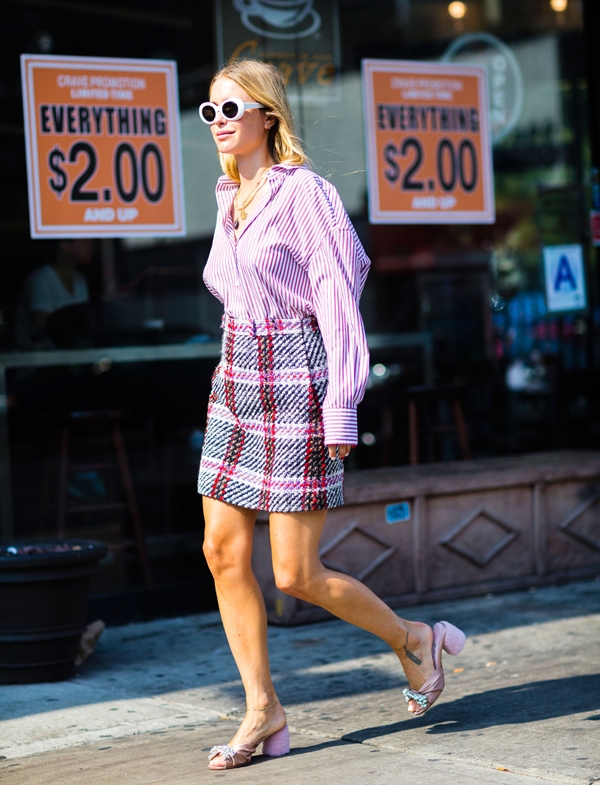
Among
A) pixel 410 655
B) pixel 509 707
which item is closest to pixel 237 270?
pixel 410 655

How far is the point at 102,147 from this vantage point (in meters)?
5.96

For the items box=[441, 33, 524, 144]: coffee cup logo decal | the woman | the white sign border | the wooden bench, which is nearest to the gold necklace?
the woman

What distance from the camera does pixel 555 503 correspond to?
21.0ft

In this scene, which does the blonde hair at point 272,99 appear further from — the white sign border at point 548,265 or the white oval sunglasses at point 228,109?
the white sign border at point 548,265

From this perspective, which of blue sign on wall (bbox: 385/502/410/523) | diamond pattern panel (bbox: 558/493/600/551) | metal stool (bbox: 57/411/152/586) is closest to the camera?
blue sign on wall (bbox: 385/502/410/523)

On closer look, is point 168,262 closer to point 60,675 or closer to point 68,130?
point 68,130

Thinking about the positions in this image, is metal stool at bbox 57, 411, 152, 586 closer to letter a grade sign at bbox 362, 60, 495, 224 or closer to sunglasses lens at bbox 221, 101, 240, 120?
letter a grade sign at bbox 362, 60, 495, 224

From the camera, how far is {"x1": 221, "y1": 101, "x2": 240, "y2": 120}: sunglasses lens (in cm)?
362

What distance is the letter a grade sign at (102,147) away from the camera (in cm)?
583

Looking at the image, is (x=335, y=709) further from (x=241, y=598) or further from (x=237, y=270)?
(x=237, y=270)

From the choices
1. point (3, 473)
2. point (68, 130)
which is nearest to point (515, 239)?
point (68, 130)

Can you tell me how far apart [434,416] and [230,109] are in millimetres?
3782

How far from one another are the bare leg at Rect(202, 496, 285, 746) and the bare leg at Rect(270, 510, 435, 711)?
4.1 inches

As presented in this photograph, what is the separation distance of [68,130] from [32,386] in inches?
50.4
